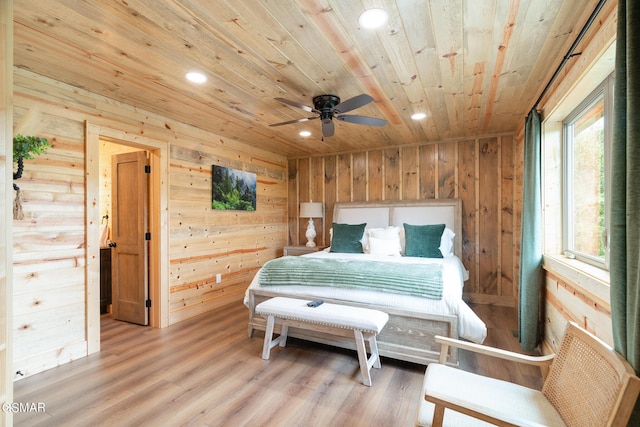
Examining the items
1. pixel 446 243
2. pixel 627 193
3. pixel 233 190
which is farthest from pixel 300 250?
pixel 627 193

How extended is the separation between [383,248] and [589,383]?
9.93ft

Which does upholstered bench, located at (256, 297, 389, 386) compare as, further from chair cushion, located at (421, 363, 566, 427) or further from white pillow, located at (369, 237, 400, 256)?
white pillow, located at (369, 237, 400, 256)

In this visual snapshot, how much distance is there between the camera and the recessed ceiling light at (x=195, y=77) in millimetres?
2484

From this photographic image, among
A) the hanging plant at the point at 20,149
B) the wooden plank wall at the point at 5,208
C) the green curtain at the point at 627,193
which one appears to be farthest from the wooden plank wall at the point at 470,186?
the wooden plank wall at the point at 5,208

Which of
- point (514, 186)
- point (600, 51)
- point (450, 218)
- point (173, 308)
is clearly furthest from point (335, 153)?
point (600, 51)

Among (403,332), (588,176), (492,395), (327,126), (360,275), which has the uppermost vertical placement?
(327,126)

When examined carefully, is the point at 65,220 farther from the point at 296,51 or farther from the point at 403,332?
the point at 403,332

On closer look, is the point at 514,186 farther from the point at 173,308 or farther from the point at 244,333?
the point at 173,308

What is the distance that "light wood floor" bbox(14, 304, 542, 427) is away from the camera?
194cm

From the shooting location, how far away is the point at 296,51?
215 cm

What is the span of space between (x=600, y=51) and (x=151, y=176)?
4024 mm

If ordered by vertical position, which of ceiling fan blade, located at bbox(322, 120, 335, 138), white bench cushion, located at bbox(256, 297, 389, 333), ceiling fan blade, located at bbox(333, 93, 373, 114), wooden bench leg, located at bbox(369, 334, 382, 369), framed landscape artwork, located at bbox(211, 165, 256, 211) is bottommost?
wooden bench leg, located at bbox(369, 334, 382, 369)

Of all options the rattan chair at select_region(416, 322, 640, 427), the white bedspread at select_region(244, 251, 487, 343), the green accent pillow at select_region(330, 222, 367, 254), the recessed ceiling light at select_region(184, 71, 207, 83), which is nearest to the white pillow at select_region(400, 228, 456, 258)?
the green accent pillow at select_region(330, 222, 367, 254)

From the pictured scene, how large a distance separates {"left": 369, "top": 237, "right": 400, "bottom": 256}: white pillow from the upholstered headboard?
A: 2.08 feet
